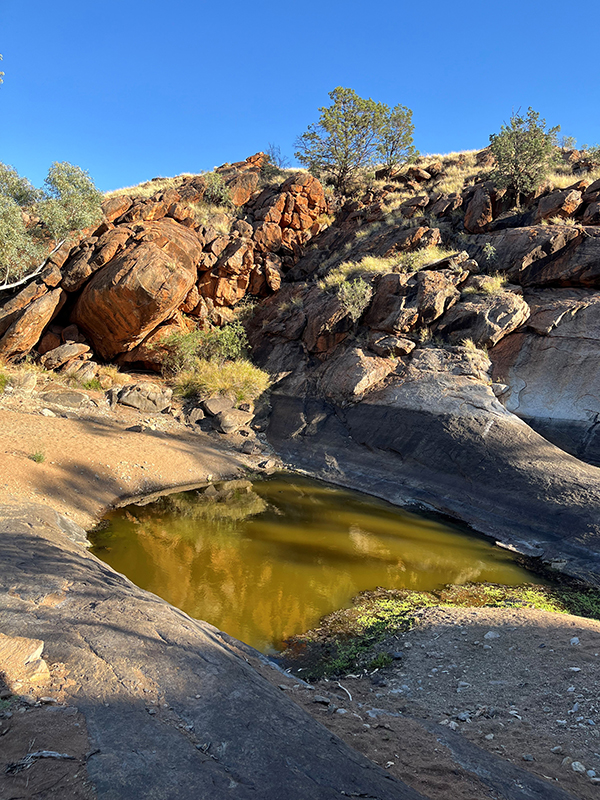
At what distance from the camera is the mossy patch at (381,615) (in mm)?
5543

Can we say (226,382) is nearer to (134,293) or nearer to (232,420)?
(232,420)

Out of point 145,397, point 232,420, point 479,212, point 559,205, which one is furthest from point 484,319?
point 145,397

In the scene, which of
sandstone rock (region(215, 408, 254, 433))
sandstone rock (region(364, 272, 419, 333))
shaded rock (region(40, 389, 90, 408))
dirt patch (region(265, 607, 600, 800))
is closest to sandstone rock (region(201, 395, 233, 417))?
sandstone rock (region(215, 408, 254, 433))

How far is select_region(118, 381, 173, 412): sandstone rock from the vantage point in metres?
16.7

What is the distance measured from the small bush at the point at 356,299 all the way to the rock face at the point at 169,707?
14.5 meters

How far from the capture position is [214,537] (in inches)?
380

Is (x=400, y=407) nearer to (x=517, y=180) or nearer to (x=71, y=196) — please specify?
(x=517, y=180)

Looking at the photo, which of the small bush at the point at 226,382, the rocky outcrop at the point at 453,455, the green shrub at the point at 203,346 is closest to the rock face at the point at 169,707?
the rocky outcrop at the point at 453,455

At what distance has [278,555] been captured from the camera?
8852mm

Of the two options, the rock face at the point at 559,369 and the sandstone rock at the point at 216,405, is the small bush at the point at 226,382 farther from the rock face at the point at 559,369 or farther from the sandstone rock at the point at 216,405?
the rock face at the point at 559,369

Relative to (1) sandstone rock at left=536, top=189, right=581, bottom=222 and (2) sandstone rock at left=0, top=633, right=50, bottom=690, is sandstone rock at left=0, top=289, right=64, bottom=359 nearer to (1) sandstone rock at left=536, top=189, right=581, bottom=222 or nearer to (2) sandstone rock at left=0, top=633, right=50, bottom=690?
(2) sandstone rock at left=0, top=633, right=50, bottom=690

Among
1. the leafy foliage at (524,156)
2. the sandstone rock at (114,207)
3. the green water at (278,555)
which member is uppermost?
the leafy foliage at (524,156)

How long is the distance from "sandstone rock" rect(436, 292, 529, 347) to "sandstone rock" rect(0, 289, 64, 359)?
15.0m

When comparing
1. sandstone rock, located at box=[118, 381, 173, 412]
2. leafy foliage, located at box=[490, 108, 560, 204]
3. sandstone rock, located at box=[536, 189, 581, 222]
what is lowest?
sandstone rock, located at box=[118, 381, 173, 412]
